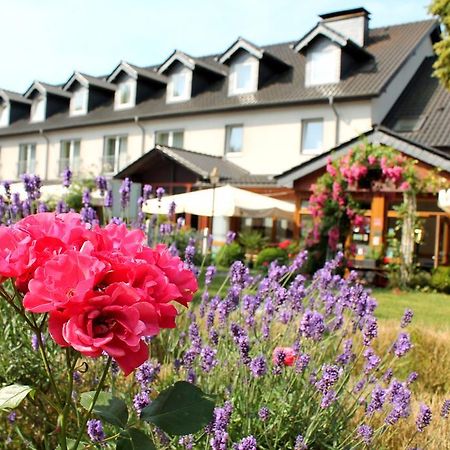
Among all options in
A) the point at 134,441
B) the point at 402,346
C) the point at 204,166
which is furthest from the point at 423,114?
the point at 134,441

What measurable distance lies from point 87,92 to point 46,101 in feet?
11.5

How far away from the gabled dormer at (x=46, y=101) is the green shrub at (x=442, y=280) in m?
22.8

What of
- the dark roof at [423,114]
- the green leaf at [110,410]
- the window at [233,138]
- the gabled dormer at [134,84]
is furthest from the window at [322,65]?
the green leaf at [110,410]

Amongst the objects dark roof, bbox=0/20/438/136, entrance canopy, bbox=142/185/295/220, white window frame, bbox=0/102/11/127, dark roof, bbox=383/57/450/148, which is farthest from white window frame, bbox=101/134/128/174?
dark roof, bbox=383/57/450/148

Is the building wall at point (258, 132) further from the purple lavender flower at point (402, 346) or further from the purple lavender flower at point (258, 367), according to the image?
the purple lavender flower at point (258, 367)

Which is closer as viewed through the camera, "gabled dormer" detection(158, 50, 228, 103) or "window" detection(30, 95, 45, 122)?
"gabled dormer" detection(158, 50, 228, 103)

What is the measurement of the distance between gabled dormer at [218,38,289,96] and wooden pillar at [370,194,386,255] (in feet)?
30.0

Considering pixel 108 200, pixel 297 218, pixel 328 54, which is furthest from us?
pixel 328 54

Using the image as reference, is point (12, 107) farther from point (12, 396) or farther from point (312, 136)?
point (12, 396)

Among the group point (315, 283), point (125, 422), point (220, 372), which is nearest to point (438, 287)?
point (315, 283)

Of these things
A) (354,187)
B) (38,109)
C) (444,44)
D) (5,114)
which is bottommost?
(354,187)

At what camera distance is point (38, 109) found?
108ft

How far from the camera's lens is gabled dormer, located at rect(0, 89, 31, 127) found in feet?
113

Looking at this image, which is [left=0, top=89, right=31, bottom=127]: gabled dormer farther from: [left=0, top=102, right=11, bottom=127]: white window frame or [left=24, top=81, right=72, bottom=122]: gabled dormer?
[left=24, top=81, right=72, bottom=122]: gabled dormer
